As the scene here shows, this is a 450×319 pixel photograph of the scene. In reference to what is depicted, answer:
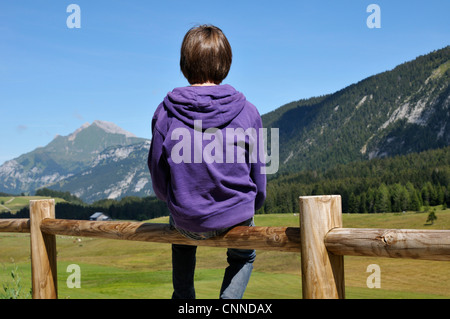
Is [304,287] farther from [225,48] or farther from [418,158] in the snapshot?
[418,158]

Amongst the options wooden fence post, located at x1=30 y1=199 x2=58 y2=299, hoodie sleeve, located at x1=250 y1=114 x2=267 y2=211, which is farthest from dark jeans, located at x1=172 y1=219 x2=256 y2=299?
wooden fence post, located at x1=30 y1=199 x2=58 y2=299

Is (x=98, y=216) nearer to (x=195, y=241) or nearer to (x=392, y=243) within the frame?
(x=195, y=241)

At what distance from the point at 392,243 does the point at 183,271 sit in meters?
1.61

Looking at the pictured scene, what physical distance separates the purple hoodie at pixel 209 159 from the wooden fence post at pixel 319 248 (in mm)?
474

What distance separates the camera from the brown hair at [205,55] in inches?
128

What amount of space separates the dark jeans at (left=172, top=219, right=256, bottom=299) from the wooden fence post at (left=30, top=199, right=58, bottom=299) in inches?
86.6

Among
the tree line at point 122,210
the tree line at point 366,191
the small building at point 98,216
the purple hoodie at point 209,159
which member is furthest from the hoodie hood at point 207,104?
the small building at point 98,216

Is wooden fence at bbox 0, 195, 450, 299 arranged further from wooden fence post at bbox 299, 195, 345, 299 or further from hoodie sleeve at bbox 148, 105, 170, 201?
hoodie sleeve at bbox 148, 105, 170, 201

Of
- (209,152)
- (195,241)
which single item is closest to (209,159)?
(209,152)

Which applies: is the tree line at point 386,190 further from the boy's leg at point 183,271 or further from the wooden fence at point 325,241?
the wooden fence at point 325,241

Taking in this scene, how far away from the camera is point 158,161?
132 inches

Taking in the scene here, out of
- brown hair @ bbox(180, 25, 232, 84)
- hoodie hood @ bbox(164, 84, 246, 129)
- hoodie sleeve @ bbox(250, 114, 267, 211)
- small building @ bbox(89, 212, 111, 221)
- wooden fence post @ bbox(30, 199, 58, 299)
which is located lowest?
small building @ bbox(89, 212, 111, 221)

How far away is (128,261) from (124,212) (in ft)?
297

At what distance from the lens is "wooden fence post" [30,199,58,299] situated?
16.6ft
